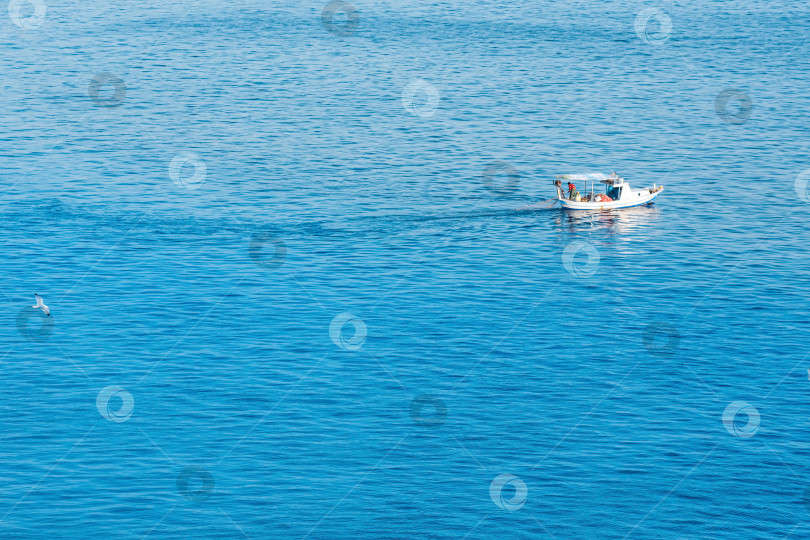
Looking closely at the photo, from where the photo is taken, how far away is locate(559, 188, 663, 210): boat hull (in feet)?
396

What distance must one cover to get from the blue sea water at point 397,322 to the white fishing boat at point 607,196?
154 centimetres

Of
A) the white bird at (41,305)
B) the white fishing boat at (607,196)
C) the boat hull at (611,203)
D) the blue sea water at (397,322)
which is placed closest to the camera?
the blue sea water at (397,322)

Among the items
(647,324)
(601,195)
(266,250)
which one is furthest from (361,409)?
(601,195)

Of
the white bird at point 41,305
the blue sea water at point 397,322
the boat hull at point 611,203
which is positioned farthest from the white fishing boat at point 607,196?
the white bird at point 41,305

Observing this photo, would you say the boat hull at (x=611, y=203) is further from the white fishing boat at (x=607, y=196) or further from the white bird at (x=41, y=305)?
the white bird at (x=41, y=305)

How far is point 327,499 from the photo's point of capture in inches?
2655

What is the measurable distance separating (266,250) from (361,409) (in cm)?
3531

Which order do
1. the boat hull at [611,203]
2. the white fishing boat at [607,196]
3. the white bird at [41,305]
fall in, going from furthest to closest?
the boat hull at [611,203] < the white fishing boat at [607,196] < the white bird at [41,305]

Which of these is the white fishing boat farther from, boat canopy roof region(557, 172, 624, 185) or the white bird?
the white bird

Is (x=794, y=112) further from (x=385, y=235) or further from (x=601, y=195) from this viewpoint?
(x=385, y=235)

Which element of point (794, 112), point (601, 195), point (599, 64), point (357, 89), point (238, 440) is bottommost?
point (238, 440)

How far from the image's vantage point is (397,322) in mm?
91688

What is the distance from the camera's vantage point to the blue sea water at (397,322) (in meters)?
67.9

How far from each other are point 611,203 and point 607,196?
0.93 m
